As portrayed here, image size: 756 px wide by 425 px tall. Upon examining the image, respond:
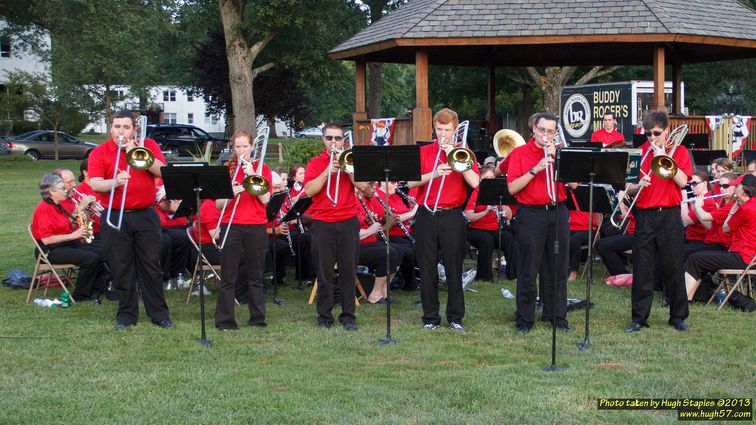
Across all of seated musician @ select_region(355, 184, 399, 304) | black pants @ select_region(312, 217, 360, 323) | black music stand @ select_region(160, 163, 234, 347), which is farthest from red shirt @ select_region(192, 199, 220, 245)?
black music stand @ select_region(160, 163, 234, 347)

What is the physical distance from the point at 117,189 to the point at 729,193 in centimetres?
650

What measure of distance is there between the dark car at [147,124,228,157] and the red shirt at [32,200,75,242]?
2457 cm

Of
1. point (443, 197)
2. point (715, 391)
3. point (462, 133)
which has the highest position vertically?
point (462, 133)

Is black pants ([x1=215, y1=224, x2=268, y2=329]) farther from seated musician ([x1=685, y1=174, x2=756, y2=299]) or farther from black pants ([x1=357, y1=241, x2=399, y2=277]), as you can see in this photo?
seated musician ([x1=685, y1=174, x2=756, y2=299])

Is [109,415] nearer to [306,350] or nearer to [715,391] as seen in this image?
[306,350]

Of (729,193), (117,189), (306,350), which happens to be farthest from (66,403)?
(729,193)

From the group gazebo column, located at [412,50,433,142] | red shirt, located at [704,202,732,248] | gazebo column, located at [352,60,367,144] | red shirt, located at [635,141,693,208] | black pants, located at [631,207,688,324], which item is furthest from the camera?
gazebo column, located at [352,60,367,144]

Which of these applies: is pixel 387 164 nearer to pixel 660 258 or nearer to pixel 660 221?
pixel 660 221

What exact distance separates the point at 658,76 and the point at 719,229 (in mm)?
6749

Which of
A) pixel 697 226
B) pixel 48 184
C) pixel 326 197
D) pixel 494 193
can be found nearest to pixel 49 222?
pixel 48 184

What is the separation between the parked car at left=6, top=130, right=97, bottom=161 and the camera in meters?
39.2

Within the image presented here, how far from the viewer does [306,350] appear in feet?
25.1

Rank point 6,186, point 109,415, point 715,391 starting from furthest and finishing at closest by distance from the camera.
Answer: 1. point 6,186
2. point 715,391
3. point 109,415

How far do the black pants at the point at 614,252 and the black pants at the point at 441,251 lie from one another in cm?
335
